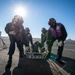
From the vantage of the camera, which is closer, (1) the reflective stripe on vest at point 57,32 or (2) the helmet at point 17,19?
(2) the helmet at point 17,19

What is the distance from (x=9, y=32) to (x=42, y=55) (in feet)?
→ 7.57

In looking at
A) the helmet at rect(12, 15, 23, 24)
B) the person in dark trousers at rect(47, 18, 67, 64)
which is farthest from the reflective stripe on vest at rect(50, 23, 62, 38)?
the helmet at rect(12, 15, 23, 24)

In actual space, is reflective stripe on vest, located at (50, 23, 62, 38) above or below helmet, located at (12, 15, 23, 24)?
below

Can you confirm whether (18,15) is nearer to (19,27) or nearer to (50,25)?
(19,27)

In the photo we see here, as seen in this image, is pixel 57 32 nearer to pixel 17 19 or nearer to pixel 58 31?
pixel 58 31

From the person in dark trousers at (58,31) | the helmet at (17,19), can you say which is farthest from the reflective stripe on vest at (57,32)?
the helmet at (17,19)

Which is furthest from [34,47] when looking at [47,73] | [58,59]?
[47,73]

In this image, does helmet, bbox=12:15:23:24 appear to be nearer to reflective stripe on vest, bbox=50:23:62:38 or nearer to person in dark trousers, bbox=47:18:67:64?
person in dark trousers, bbox=47:18:67:64

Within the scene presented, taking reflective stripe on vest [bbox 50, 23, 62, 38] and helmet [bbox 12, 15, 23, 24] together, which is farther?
reflective stripe on vest [bbox 50, 23, 62, 38]

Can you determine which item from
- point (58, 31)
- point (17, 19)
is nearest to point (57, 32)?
point (58, 31)

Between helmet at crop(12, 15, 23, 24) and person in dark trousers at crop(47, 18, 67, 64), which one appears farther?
person in dark trousers at crop(47, 18, 67, 64)

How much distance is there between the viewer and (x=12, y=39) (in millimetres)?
8312

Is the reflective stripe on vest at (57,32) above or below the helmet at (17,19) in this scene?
below

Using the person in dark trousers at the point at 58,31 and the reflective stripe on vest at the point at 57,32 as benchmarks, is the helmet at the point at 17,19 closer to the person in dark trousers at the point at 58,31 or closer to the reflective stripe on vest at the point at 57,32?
the person in dark trousers at the point at 58,31
